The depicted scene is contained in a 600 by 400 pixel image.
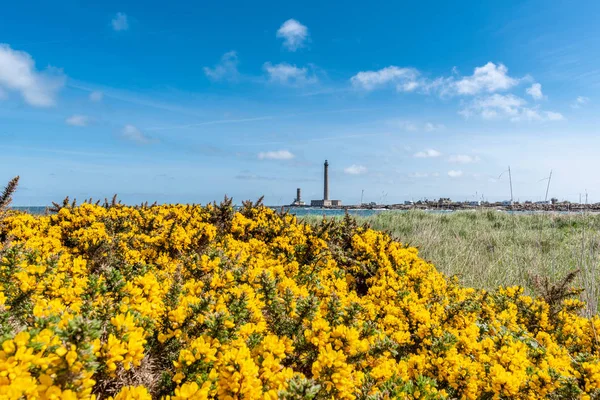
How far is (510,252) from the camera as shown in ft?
29.0

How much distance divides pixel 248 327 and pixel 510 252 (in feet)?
28.8

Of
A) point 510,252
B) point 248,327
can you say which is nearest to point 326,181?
point 510,252

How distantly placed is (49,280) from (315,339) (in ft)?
6.35

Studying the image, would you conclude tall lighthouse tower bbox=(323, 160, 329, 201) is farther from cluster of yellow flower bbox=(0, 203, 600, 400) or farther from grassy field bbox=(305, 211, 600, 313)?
cluster of yellow flower bbox=(0, 203, 600, 400)

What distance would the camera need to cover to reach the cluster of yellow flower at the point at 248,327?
142 cm

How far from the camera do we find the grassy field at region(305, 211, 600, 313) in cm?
681

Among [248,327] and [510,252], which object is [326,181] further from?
[248,327]

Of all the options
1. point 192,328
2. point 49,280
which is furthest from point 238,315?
point 49,280

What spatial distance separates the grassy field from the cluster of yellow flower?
8.13ft

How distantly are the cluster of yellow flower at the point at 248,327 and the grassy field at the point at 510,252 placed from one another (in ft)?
8.13

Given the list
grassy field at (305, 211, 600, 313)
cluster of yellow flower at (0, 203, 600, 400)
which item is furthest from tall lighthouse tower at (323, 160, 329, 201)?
cluster of yellow flower at (0, 203, 600, 400)

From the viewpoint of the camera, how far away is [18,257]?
2527mm

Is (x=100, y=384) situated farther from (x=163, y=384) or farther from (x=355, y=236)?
(x=355, y=236)

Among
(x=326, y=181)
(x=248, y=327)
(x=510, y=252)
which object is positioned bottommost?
(x=510, y=252)
